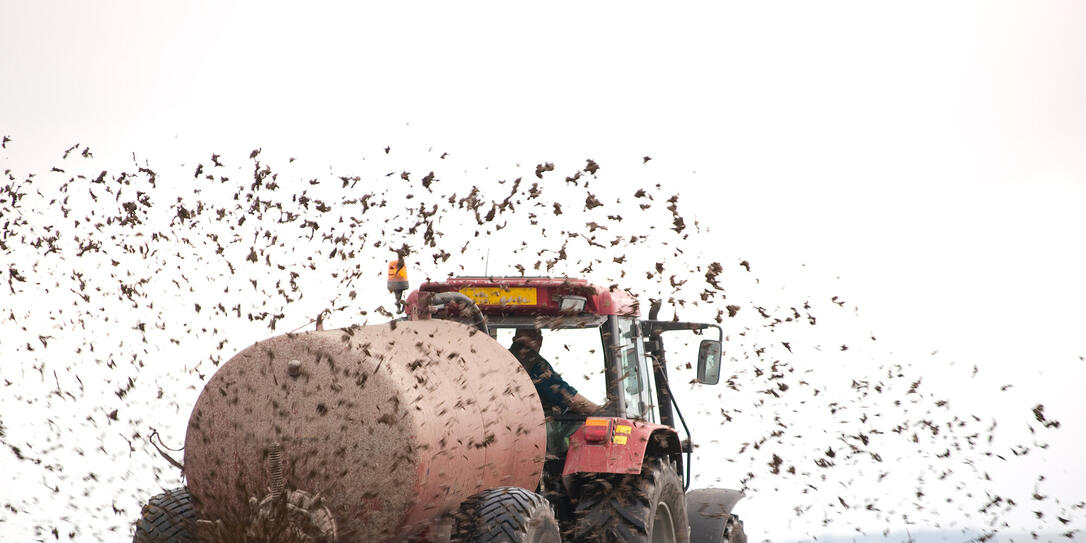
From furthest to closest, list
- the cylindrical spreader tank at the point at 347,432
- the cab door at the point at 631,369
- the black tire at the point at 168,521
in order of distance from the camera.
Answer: the cab door at the point at 631,369 → the black tire at the point at 168,521 → the cylindrical spreader tank at the point at 347,432

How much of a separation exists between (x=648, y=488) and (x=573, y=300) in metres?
1.42

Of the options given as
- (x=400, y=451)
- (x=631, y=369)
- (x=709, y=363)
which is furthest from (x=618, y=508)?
(x=400, y=451)

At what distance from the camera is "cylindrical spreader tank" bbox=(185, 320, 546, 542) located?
5773 mm

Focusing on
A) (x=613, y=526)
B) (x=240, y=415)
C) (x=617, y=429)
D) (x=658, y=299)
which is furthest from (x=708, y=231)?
(x=240, y=415)

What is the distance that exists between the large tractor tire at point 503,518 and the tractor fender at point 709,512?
279 centimetres

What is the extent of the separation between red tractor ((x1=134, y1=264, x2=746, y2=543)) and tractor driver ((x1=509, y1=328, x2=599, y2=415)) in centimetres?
5

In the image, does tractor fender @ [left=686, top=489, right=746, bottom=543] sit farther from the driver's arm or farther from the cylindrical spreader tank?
the cylindrical spreader tank

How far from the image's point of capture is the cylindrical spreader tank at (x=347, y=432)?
5.77 m

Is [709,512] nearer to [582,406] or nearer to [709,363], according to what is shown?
[709,363]

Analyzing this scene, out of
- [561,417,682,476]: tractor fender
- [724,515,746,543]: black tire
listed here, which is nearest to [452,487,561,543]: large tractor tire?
[561,417,682,476]: tractor fender

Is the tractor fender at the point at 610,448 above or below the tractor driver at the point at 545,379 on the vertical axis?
below

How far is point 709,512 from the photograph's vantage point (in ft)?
29.8

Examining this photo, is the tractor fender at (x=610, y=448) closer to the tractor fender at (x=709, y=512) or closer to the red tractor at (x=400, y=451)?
the red tractor at (x=400, y=451)

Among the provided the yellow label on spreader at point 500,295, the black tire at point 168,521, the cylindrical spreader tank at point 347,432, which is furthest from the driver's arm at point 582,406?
the black tire at point 168,521
